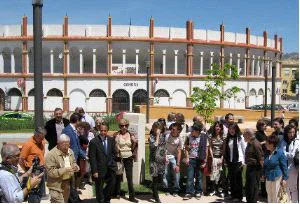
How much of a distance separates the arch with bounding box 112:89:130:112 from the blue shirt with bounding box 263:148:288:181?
124 ft

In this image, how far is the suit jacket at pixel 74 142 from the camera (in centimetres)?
850

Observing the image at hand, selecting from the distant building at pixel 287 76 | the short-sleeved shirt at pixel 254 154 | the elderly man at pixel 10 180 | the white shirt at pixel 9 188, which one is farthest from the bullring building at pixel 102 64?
the distant building at pixel 287 76

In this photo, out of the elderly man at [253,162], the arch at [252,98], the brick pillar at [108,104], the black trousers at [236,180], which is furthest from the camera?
the arch at [252,98]

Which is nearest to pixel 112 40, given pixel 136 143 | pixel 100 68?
pixel 100 68

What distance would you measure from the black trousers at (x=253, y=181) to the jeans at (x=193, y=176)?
Result: 4.00 ft

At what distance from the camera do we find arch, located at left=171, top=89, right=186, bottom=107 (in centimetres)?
4644

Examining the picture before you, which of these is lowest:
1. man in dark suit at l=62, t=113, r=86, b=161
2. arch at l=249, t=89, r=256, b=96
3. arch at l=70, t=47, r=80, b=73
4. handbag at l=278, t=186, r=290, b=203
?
handbag at l=278, t=186, r=290, b=203

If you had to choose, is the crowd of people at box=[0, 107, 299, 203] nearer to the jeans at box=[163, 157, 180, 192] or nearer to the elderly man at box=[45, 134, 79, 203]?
the jeans at box=[163, 157, 180, 192]

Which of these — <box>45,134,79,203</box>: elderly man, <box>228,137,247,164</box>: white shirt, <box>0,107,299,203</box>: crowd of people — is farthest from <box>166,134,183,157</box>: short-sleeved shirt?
<box>45,134,79,203</box>: elderly man

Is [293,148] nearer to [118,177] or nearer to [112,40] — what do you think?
[118,177]

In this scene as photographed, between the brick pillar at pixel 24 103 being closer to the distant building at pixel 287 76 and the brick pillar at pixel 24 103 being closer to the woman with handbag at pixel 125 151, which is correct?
the woman with handbag at pixel 125 151

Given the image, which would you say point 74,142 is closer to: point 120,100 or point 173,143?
point 173,143

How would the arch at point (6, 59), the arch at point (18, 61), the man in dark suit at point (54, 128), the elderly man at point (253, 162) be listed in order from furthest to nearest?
1. the arch at point (18, 61)
2. the arch at point (6, 59)
3. the man in dark suit at point (54, 128)
4. the elderly man at point (253, 162)

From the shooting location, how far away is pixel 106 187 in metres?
8.87
